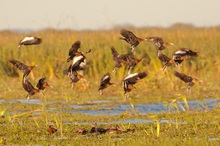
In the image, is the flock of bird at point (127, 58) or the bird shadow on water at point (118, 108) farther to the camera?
the bird shadow on water at point (118, 108)

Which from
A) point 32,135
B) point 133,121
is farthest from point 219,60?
point 32,135

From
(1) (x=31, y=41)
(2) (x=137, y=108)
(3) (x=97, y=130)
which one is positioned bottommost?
(3) (x=97, y=130)

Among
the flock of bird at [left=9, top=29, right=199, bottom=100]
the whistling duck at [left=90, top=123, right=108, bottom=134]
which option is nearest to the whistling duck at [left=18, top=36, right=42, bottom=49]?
the flock of bird at [left=9, top=29, right=199, bottom=100]

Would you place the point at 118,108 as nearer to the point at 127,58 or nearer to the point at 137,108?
the point at 137,108

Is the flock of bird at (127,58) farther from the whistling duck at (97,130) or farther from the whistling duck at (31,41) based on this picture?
the whistling duck at (97,130)

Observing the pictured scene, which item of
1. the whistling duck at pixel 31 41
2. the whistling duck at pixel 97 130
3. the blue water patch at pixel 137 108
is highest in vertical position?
the whistling duck at pixel 31 41

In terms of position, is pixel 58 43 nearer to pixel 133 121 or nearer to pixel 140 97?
pixel 140 97

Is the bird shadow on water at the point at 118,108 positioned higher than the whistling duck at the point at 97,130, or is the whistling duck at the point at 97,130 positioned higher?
the bird shadow on water at the point at 118,108

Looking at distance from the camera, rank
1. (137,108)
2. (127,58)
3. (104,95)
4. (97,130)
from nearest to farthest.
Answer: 1. (97,130)
2. (127,58)
3. (137,108)
4. (104,95)

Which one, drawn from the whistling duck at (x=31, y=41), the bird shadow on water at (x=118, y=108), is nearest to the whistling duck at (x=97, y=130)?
the whistling duck at (x=31, y=41)

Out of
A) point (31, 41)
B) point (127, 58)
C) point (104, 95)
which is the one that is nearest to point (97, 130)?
point (127, 58)

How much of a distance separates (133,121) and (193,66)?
8.08 m

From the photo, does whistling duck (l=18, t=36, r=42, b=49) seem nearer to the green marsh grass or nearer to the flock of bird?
the flock of bird

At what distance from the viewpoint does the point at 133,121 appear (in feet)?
35.1
